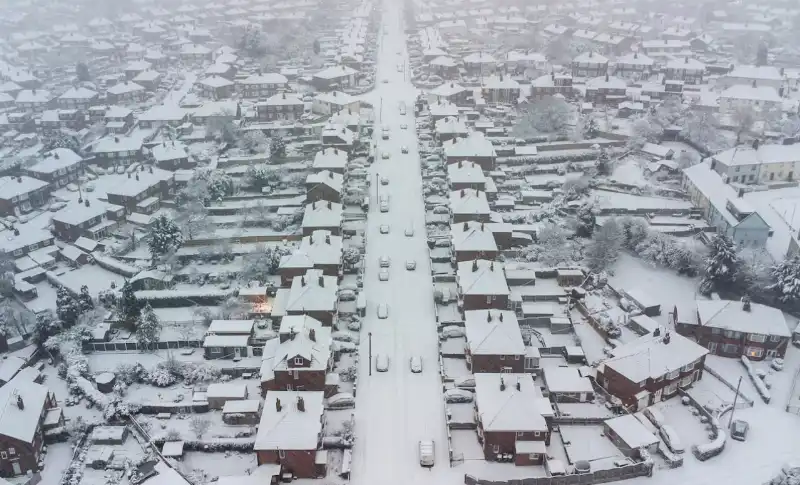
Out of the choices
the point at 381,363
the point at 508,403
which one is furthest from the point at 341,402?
the point at 508,403

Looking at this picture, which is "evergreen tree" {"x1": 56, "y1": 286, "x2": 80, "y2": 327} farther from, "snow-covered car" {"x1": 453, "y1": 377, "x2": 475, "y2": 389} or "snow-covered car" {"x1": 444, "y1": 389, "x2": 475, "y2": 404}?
"snow-covered car" {"x1": 453, "y1": 377, "x2": 475, "y2": 389}

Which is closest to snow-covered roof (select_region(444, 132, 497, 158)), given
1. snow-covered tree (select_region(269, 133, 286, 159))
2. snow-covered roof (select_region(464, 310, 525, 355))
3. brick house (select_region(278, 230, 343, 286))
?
snow-covered tree (select_region(269, 133, 286, 159))

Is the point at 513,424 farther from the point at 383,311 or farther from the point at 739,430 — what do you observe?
the point at 383,311

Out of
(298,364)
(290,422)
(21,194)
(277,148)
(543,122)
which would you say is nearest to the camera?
(290,422)

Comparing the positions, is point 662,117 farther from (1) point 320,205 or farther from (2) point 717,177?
(1) point 320,205

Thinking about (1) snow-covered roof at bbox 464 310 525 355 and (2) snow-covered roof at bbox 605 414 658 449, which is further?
(1) snow-covered roof at bbox 464 310 525 355

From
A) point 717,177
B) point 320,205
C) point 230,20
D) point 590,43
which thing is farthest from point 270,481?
point 230,20

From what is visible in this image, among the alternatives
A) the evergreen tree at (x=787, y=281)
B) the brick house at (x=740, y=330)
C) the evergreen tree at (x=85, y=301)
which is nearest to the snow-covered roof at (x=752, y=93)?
the evergreen tree at (x=787, y=281)
